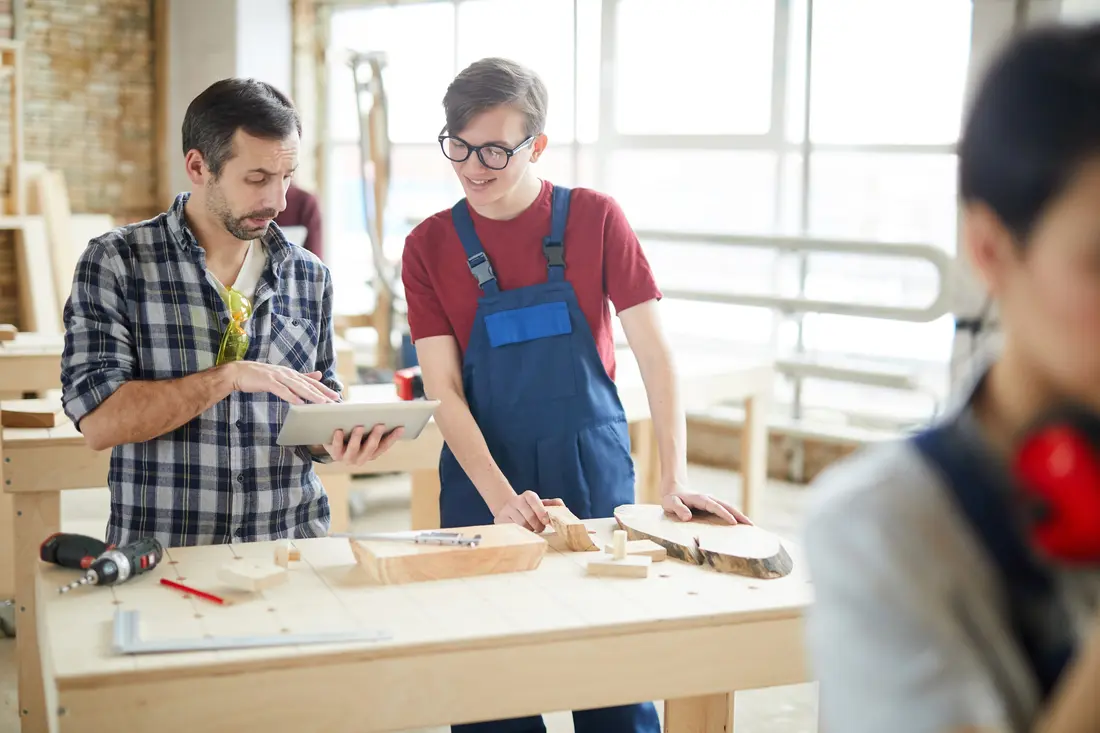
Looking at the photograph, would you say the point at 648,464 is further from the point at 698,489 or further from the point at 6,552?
the point at 6,552

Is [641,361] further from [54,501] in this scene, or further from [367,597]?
[54,501]

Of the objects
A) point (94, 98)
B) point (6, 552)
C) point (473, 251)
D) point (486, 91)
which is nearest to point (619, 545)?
point (473, 251)

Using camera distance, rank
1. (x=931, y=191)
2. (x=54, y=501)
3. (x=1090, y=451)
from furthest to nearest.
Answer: (x=931, y=191) → (x=54, y=501) → (x=1090, y=451)

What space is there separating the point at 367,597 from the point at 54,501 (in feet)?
5.41

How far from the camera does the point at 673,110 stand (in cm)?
670

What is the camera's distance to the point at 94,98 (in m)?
8.66

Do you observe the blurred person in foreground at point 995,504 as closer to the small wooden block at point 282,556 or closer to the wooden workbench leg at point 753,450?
the small wooden block at point 282,556

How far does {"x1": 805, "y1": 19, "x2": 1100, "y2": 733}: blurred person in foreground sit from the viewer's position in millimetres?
869

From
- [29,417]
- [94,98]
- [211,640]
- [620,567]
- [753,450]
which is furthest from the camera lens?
[94,98]

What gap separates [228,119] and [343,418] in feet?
2.14

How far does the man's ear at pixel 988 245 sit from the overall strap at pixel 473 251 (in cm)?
167

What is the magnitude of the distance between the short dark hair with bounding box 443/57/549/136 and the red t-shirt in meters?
0.22

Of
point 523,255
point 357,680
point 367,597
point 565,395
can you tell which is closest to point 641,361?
point 565,395

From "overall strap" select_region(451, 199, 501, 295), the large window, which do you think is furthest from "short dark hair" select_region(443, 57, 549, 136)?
the large window
